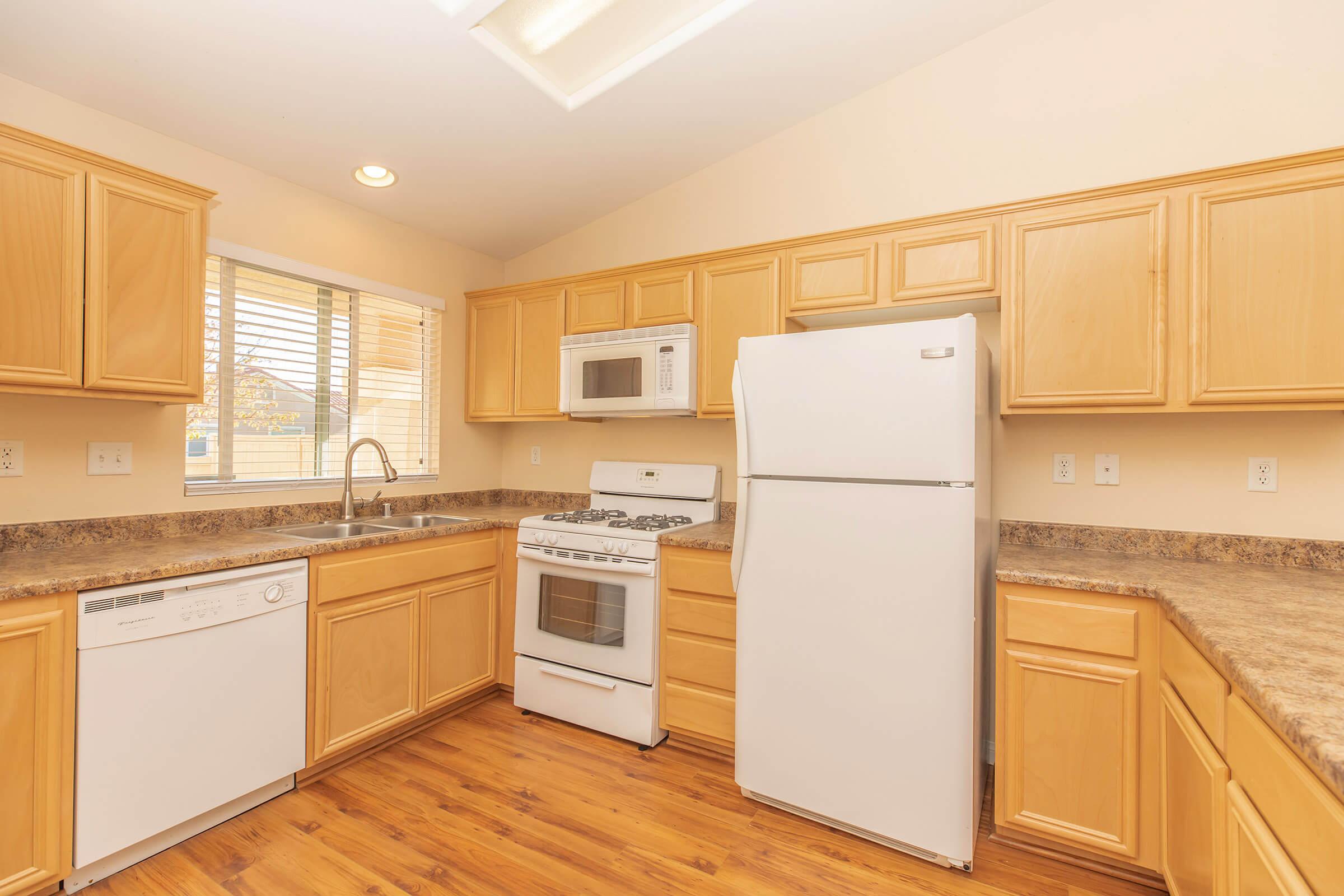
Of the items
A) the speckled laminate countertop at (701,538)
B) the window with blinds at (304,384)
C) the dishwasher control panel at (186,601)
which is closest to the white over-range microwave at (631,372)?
the speckled laminate countertop at (701,538)

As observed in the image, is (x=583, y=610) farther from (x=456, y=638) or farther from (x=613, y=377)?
(x=613, y=377)

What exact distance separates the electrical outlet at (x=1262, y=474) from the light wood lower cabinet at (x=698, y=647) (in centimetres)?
178

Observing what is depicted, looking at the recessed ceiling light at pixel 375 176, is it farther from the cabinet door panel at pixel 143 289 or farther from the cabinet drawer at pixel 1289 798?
the cabinet drawer at pixel 1289 798

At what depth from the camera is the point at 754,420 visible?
7.04 feet

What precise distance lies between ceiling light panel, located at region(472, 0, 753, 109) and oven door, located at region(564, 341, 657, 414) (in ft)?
3.45

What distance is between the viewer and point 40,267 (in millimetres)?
1803

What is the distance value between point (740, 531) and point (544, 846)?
3.78ft

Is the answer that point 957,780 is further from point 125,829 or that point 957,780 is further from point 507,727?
point 125,829

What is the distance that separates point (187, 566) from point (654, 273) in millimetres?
2095

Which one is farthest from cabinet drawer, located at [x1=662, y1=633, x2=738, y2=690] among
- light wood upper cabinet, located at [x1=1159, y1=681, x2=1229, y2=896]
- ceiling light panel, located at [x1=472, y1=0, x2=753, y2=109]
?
ceiling light panel, located at [x1=472, y1=0, x2=753, y2=109]

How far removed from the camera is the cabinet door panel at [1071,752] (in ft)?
5.70

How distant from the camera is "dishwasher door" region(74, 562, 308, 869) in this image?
169cm

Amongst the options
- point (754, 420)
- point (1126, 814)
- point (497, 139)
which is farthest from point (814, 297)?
point (1126, 814)

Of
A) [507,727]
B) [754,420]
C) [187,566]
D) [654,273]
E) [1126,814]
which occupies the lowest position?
[507,727]
